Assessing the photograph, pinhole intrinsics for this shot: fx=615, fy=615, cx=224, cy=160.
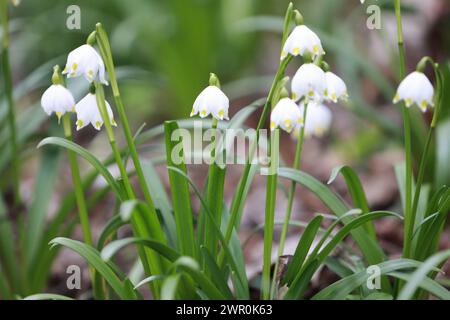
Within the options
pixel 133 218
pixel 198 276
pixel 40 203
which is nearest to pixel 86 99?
pixel 133 218

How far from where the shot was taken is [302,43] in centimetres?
150

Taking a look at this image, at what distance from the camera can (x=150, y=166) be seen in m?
2.12

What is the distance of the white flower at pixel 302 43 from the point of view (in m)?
1.50

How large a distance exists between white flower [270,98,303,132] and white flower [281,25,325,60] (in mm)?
124

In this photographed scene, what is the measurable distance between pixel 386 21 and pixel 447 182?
89.2 inches

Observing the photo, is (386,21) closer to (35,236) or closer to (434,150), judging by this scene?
(434,150)

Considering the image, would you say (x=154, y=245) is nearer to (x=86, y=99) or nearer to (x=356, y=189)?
(x=86, y=99)

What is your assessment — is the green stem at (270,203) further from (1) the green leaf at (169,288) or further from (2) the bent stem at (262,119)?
(1) the green leaf at (169,288)

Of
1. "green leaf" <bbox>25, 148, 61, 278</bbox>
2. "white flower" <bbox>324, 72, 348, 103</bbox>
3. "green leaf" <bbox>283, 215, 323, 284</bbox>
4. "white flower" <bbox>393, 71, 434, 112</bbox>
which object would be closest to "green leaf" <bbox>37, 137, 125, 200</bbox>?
"green leaf" <bbox>283, 215, 323, 284</bbox>

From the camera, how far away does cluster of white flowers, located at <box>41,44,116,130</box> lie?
151 centimetres

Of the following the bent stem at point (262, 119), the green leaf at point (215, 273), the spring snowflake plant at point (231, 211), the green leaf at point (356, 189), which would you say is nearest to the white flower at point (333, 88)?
the spring snowflake plant at point (231, 211)

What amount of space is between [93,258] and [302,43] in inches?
Answer: 30.6

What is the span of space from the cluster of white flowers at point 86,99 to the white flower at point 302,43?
1.54ft
